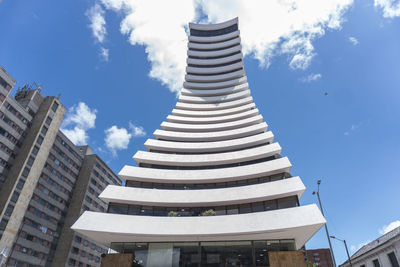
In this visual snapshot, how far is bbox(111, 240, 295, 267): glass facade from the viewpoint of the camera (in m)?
23.9

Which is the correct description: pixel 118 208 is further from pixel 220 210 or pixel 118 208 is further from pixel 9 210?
pixel 9 210

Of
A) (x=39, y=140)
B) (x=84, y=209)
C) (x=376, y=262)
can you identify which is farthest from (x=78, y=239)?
(x=376, y=262)

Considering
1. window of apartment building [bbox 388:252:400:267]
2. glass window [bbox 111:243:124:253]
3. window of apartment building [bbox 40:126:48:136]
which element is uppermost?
window of apartment building [bbox 40:126:48:136]

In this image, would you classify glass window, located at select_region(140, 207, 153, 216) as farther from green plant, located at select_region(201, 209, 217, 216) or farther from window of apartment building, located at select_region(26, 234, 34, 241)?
window of apartment building, located at select_region(26, 234, 34, 241)

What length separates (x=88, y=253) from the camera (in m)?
66.1

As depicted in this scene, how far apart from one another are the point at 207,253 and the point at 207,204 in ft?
19.3

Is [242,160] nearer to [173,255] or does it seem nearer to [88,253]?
→ [173,255]

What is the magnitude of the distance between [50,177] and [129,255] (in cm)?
4649

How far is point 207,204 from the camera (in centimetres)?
2947

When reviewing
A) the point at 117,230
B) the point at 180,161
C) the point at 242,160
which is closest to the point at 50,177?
the point at 180,161

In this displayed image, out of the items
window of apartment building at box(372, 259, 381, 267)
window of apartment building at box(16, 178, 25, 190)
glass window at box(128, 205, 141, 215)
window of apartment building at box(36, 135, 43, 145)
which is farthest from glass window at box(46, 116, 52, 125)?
window of apartment building at box(372, 259, 381, 267)

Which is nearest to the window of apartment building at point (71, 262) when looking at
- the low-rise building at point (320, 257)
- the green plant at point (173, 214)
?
the green plant at point (173, 214)

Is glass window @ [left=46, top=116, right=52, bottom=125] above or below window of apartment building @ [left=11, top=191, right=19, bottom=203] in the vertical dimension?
above

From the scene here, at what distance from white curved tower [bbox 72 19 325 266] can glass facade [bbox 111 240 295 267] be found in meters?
0.09
